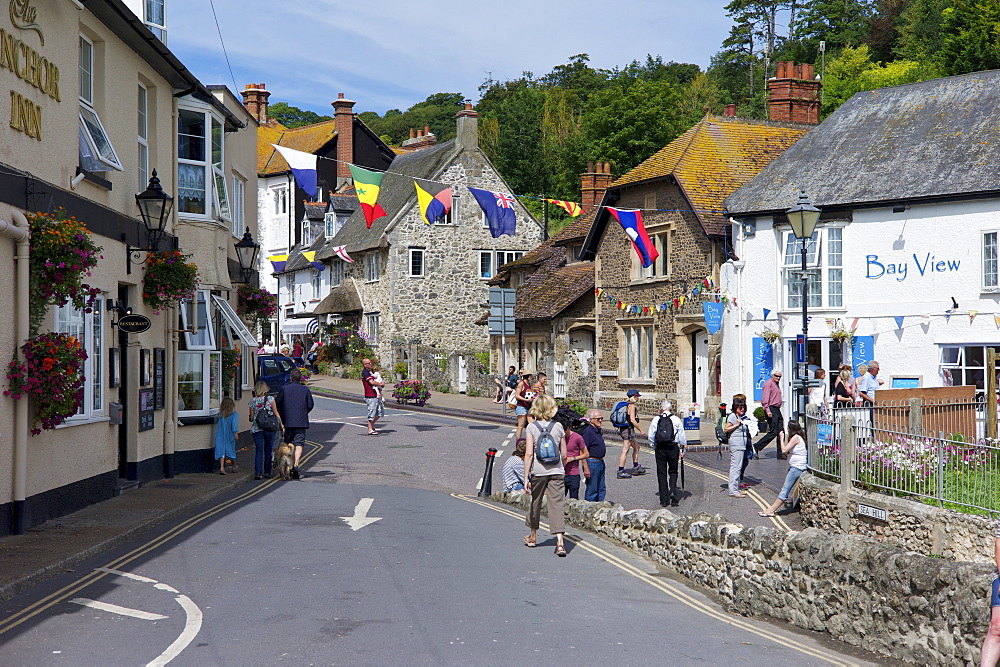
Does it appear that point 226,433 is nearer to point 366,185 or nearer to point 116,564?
point 116,564

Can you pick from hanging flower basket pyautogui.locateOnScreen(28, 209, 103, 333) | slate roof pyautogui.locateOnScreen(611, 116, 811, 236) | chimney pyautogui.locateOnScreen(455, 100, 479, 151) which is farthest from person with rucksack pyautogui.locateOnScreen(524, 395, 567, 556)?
chimney pyautogui.locateOnScreen(455, 100, 479, 151)

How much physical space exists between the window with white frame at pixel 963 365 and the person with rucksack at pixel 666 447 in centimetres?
1007

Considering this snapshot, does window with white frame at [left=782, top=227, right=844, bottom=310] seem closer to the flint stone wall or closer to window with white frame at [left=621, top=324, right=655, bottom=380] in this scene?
window with white frame at [left=621, top=324, right=655, bottom=380]

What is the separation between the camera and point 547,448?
460 inches

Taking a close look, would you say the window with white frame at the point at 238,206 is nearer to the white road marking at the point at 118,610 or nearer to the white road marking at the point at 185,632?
the white road marking at the point at 118,610

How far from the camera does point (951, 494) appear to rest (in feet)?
42.2

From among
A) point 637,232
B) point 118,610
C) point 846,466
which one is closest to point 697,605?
point 846,466

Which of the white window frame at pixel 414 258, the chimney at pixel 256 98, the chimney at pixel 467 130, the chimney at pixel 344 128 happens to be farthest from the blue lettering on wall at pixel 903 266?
the chimney at pixel 256 98

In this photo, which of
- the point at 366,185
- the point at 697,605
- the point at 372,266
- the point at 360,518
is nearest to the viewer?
the point at 697,605

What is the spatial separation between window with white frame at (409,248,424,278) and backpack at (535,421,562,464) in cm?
3437

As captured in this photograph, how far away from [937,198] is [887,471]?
11.7 metres

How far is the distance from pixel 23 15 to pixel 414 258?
3457 centimetres

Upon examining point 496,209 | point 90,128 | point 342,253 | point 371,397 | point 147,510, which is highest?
point 342,253

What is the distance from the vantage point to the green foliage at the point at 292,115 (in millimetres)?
90750
